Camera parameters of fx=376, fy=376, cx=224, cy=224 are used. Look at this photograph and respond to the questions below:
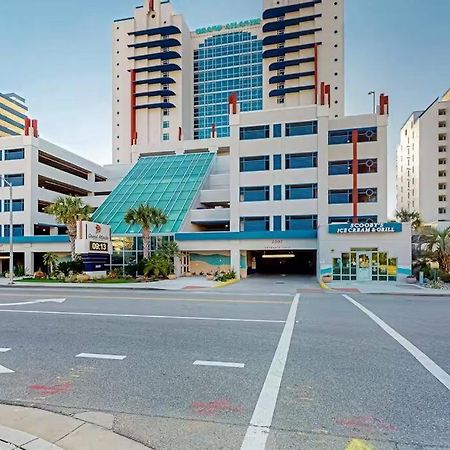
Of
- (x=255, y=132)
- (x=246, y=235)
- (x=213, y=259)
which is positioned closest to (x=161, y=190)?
(x=213, y=259)

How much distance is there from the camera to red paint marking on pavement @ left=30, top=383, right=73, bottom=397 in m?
5.55

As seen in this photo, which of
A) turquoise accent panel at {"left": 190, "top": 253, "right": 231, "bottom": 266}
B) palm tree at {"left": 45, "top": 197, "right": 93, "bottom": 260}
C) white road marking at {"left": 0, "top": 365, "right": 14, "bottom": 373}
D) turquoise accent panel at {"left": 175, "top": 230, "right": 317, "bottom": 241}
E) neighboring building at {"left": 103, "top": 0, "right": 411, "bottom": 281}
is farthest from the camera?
turquoise accent panel at {"left": 190, "top": 253, "right": 231, "bottom": 266}

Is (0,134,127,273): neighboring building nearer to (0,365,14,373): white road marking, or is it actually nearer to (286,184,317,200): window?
(286,184,317,200): window

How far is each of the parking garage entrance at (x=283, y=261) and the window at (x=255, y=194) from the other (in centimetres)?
905

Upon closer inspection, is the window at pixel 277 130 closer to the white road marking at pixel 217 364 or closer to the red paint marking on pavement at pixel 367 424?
the white road marking at pixel 217 364

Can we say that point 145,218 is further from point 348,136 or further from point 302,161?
point 348,136

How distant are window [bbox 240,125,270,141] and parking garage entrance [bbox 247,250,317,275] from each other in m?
14.0

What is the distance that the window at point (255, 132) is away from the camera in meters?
38.7

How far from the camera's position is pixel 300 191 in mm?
37781

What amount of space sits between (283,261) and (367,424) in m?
45.2

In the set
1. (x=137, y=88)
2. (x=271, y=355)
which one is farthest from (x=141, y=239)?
(x=137, y=88)

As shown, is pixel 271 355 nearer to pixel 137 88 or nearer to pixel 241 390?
pixel 241 390

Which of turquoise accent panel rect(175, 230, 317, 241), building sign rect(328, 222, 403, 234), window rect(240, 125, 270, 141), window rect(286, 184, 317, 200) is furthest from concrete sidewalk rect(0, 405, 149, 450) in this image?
window rect(240, 125, 270, 141)

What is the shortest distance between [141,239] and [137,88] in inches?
2412
